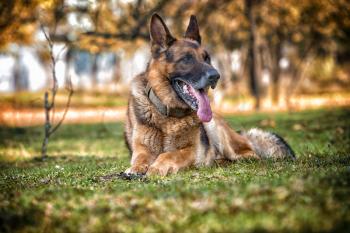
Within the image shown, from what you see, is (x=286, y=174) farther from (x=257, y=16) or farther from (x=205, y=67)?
(x=257, y=16)

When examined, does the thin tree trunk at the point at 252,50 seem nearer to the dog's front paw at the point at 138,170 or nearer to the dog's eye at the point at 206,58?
the dog's eye at the point at 206,58

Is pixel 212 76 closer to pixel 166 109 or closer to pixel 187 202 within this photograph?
pixel 166 109

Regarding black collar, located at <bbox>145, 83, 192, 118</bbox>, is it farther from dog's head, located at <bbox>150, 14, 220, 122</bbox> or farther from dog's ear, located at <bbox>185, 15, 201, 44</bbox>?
dog's ear, located at <bbox>185, 15, 201, 44</bbox>

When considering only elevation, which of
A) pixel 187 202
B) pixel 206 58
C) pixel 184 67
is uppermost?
pixel 206 58

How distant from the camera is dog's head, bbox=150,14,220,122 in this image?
286 inches

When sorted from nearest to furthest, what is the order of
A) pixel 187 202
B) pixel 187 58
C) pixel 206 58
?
pixel 187 202 → pixel 187 58 → pixel 206 58

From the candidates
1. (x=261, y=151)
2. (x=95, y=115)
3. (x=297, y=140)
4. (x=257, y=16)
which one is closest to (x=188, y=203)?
(x=261, y=151)

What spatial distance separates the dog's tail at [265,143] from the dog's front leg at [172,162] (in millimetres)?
2108

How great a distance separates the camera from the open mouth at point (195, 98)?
733 centimetres

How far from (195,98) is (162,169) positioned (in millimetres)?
1290

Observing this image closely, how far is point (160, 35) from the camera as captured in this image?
7664 millimetres

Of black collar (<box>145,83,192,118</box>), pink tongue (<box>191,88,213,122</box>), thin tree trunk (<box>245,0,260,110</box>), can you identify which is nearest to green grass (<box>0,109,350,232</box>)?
pink tongue (<box>191,88,213,122</box>)

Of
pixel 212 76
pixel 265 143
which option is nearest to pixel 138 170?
pixel 212 76

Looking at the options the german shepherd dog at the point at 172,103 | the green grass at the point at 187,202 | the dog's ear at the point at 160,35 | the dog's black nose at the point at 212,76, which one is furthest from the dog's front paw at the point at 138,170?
the dog's ear at the point at 160,35
